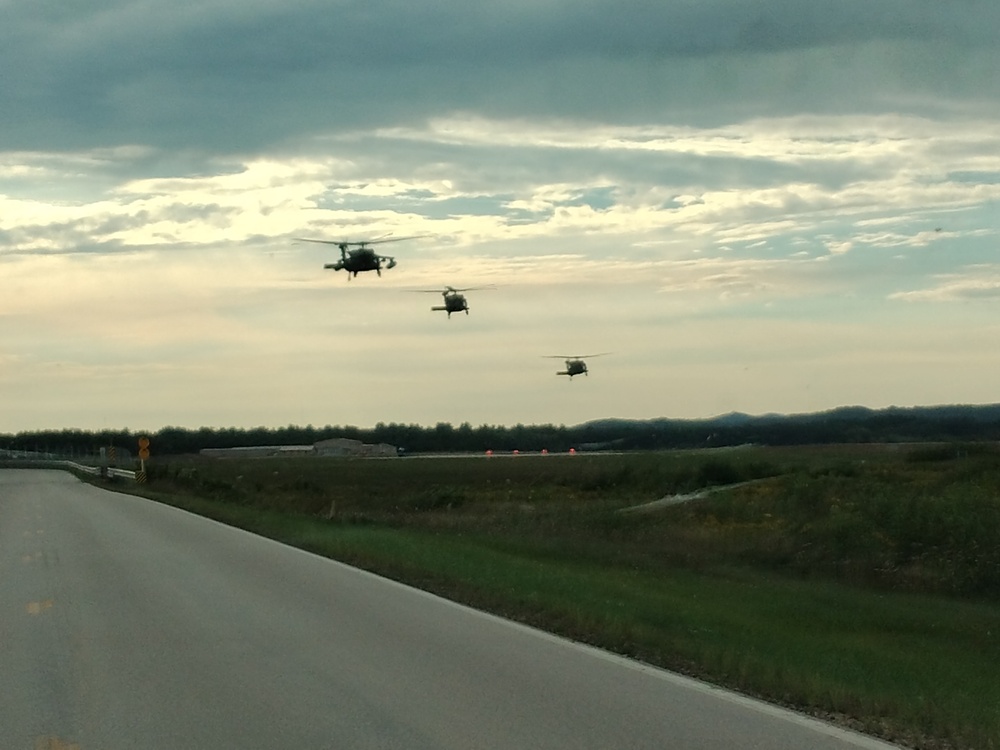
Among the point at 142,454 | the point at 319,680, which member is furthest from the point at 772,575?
the point at 142,454

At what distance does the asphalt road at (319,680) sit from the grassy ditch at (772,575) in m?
0.82

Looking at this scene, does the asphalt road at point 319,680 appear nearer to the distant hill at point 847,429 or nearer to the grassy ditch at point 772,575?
the grassy ditch at point 772,575

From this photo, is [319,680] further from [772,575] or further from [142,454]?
[142,454]

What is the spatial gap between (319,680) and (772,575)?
702 inches

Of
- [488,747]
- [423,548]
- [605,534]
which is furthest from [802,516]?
[488,747]

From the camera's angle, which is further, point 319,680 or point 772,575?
point 772,575

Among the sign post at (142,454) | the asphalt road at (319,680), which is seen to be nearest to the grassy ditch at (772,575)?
the asphalt road at (319,680)

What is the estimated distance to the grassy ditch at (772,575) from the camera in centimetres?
1167

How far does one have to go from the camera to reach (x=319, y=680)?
10.9m

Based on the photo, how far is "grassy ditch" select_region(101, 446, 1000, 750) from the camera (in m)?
11.7

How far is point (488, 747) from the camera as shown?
8.40m

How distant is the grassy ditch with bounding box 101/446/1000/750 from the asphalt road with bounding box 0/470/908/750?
2.69 ft

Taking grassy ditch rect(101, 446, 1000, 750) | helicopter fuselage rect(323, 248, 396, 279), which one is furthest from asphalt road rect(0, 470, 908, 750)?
helicopter fuselage rect(323, 248, 396, 279)

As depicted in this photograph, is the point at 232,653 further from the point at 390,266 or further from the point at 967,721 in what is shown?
the point at 390,266
